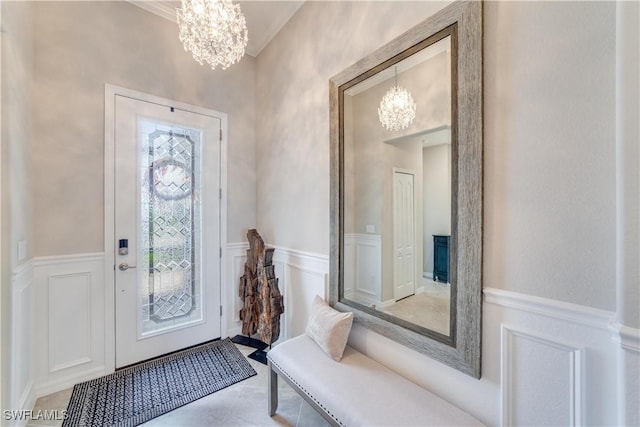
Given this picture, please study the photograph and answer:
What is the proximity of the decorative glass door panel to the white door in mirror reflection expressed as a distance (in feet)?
6.64

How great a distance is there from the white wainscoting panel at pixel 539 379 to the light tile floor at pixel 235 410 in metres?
→ 1.15

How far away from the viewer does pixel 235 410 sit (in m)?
1.83

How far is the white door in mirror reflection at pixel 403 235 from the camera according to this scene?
162 cm

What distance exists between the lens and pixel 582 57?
98 centimetres

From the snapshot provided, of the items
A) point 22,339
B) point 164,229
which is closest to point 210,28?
point 164,229

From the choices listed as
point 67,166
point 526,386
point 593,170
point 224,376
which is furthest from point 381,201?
point 67,166

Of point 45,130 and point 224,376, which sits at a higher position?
point 45,130

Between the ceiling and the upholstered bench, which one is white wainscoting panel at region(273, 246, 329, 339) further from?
the ceiling

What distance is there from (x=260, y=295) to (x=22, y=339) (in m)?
1.59

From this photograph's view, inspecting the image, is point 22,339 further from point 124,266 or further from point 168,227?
point 168,227

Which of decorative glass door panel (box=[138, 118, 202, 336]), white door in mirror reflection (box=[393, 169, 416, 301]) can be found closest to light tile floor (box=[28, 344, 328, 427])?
decorative glass door panel (box=[138, 118, 202, 336])

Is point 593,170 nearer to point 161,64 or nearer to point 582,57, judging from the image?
point 582,57

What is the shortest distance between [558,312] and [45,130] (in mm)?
3360

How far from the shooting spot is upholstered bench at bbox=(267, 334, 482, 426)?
1.18m
